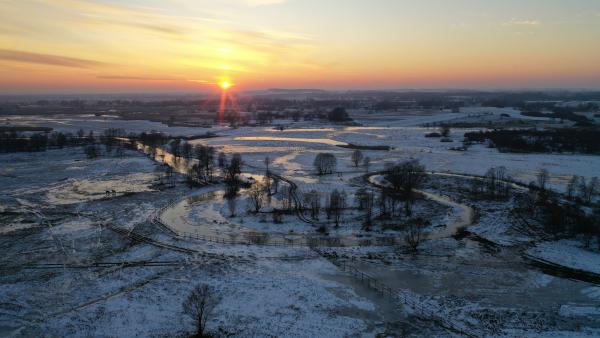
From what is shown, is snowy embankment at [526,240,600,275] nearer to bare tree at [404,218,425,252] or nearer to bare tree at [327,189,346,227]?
bare tree at [404,218,425,252]

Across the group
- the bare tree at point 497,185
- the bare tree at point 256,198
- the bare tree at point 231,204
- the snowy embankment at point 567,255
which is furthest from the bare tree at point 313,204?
the bare tree at point 497,185

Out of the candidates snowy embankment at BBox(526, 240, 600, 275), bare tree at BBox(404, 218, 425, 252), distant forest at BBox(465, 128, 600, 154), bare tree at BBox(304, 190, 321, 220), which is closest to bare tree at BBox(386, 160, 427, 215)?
bare tree at BBox(404, 218, 425, 252)

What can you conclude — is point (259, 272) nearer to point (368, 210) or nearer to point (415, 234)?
point (415, 234)

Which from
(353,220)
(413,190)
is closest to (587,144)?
(413,190)

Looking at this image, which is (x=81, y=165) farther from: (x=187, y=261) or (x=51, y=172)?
(x=187, y=261)

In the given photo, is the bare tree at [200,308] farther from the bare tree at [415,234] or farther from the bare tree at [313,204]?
the bare tree at [313,204]

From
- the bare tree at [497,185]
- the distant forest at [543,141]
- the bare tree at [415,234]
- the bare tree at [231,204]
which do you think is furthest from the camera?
the distant forest at [543,141]
